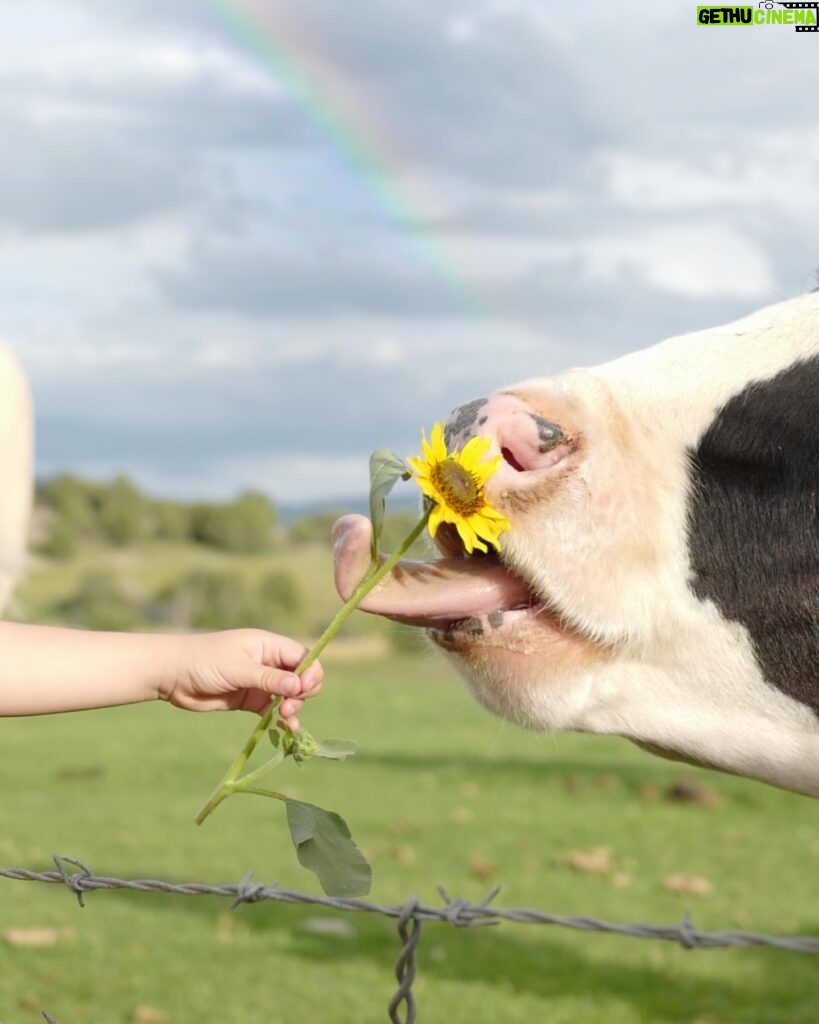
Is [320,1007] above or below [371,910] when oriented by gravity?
below

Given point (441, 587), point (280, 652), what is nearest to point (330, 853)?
point (280, 652)

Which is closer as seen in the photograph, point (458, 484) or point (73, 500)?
point (458, 484)

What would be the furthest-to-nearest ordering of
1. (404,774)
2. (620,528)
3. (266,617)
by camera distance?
1. (266,617)
2. (404,774)
3. (620,528)

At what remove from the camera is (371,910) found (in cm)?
202

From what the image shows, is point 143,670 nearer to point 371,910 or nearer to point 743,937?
point 371,910

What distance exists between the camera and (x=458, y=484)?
203cm

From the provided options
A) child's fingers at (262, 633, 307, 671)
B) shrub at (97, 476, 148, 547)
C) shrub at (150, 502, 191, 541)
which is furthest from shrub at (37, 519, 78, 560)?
child's fingers at (262, 633, 307, 671)

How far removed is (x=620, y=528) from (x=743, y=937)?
64cm

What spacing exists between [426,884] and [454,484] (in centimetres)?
560

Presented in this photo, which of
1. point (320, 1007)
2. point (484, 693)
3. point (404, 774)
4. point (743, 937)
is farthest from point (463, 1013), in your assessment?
point (404, 774)

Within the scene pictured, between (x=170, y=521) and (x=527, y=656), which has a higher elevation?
(x=527, y=656)

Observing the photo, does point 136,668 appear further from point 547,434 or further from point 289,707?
point 547,434

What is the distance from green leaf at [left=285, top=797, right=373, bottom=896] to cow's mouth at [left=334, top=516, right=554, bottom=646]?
0.34 metres

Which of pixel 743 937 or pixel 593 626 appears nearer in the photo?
pixel 743 937
